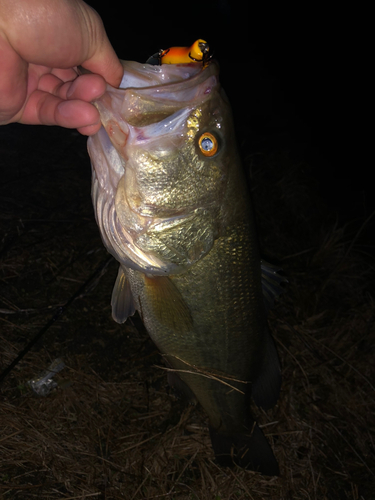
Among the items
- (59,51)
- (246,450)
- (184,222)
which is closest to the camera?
(59,51)

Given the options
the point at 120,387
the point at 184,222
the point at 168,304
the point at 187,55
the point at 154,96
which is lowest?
the point at 120,387

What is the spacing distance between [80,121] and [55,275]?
7.03ft

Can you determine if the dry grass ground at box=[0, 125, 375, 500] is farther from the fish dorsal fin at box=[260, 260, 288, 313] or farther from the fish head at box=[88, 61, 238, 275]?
the fish head at box=[88, 61, 238, 275]

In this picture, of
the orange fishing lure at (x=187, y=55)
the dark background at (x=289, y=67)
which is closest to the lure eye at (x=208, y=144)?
the orange fishing lure at (x=187, y=55)

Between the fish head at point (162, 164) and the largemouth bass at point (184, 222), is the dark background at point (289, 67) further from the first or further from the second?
the fish head at point (162, 164)

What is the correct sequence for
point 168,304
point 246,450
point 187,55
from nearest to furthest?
point 187,55
point 168,304
point 246,450

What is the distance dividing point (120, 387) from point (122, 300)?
135 centimetres

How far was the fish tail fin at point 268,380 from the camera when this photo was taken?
2375 millimetres

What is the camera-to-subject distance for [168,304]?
181 centimetres

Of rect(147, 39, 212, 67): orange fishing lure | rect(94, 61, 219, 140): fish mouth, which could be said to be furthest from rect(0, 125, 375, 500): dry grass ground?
rect(147, 39, 212, 67): orange fishing lure

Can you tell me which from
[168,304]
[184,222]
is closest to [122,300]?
[168,304]

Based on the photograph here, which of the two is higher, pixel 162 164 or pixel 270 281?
pixel 162 164

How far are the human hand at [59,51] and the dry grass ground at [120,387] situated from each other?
1.94 metres

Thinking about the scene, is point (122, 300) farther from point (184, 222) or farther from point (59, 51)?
point (59, 51)
